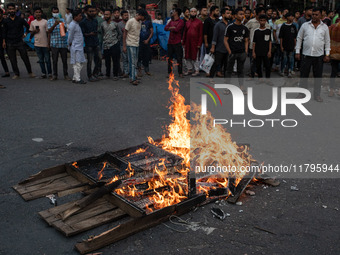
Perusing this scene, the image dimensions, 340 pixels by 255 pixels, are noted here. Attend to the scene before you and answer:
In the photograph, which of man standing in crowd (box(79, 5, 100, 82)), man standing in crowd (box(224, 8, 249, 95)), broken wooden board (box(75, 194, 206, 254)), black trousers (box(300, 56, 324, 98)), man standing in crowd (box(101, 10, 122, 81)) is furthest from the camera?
man standing in crowd (box(101, 10, 122, 81))

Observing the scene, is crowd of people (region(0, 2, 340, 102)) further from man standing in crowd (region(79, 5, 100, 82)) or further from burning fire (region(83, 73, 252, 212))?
burning fire (region(83, 73, 252, 212))

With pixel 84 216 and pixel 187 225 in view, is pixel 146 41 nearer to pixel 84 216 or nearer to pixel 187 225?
pixel 84 216

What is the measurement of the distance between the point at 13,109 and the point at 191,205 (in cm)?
613

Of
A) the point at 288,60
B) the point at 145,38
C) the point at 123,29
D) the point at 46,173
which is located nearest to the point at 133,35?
the point at 123,29

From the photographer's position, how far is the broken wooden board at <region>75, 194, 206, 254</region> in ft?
12.2

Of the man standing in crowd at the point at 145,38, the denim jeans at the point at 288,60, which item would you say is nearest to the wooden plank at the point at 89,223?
the man standing in crowd at the point at 145,38

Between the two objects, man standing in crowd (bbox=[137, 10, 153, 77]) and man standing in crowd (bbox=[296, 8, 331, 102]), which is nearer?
man standing in crowd (bbox=[296, 8, 331, 102])

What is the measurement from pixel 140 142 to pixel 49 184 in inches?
81.0

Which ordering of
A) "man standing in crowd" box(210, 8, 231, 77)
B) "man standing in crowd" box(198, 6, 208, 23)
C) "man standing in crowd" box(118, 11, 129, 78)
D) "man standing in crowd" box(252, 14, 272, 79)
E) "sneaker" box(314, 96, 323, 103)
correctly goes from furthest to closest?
1. "man standing in crowd" box(198, 6, 208, 23)
2. "man standing in crowd" box(118, 11, 129, 78)
3. "man standing in crowd" box(210, 8, 231, 77)
4. "man standing in crowd" box(252, 14, 272, 79)
5. "sneaker" box(314, 96, 323, 103)

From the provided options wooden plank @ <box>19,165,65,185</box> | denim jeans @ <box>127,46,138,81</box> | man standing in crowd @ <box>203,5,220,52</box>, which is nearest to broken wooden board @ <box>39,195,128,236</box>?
wooden plank @ <box>19,165,65,185</box>

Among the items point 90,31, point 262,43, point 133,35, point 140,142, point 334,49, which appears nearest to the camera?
point 140,142

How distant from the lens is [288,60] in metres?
12.8

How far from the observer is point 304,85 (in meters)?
10.3

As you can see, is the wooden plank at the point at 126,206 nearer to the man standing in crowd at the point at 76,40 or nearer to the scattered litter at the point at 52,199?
the scattered litter at the point at 52,199
